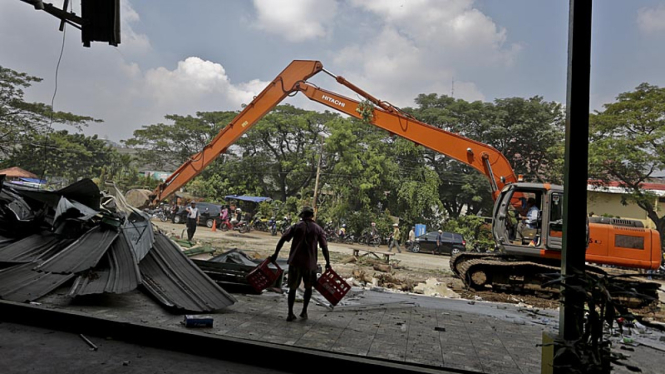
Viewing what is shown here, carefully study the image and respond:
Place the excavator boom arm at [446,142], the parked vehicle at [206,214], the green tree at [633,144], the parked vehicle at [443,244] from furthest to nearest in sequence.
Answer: the parked vehicle at [206,214]
the parked vehicle at [443,244]
the green tree at [633,144]
the excavator boom arm at [446,142]

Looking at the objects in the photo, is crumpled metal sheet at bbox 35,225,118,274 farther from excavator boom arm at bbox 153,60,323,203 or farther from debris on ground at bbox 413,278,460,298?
debris on ground at bbox 413,278,460,298

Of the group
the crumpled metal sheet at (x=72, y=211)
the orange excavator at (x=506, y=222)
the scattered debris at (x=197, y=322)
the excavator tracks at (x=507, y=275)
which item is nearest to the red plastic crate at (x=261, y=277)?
the scattered debris at (x=197, y=322)

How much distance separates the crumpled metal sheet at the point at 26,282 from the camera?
4.78 m

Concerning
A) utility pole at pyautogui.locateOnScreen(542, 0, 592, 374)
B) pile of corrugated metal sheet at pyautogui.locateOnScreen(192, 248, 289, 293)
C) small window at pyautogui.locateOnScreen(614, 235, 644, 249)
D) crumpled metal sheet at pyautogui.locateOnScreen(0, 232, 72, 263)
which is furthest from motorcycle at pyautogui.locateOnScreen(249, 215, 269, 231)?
utility pole at pyautogui.locateOnScreen(542, 0, 592, 374)

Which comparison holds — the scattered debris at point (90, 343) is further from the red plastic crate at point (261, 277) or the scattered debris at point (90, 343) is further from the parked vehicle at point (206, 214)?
the parked vehicle at point (206, 214)

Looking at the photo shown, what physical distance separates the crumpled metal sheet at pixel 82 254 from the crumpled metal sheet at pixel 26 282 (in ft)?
0.32

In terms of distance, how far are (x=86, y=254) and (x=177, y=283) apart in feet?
4.67

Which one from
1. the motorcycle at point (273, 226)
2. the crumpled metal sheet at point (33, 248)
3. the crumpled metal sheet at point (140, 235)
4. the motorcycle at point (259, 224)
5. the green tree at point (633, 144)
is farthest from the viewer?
the motorcycle at point (259, 224)

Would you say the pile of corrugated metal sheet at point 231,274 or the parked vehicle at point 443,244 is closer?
the pile of corrugated metal sheet at point 231,274

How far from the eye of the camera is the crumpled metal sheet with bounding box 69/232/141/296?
4879 millimetres

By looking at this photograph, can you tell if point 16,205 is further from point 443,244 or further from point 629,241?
point 443,244

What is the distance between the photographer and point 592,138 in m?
16.6

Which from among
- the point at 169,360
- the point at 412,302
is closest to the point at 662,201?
the point at 412,302

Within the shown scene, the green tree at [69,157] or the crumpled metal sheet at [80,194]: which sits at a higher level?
the green tree at [69,157]
